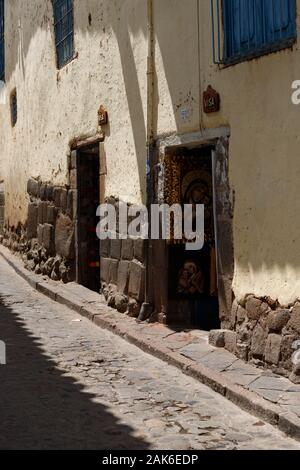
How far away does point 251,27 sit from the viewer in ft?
21.5

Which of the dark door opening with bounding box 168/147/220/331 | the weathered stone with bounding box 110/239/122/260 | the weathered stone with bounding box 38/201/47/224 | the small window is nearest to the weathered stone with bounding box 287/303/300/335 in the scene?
the dark door opening with bounding box 168/147/220/331

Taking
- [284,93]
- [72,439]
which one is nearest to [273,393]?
[72,439]

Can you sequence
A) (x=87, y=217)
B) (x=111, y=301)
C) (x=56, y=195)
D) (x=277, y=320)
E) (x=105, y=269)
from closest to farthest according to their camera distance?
(x=277, y=320), (x=111, y=301), (x=105, y=269), (x=87, y=217), (x=56, y=195)

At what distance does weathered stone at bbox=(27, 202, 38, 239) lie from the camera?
45.2ft

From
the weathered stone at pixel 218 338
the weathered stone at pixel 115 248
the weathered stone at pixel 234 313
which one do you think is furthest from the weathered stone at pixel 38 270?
the weathered stone at pixel 234 313

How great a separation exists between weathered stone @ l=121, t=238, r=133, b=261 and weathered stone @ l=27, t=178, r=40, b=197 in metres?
4.80

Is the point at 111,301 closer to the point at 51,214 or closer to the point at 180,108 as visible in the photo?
the point at 180,108

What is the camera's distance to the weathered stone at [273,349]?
607 centimetres

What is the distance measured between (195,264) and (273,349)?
7.82ft

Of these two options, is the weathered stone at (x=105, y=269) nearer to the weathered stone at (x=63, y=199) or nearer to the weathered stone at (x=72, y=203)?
Answer: the weathered stone at (x=72, y=203)

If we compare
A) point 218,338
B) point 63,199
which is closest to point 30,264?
point 63,199

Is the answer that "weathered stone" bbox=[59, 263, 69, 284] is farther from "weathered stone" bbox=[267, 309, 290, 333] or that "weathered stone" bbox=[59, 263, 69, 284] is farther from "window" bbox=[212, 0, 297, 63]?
"weathered stone" bbox=[267, 309, 290, 333]

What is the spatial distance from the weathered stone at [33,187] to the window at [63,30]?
102 inches

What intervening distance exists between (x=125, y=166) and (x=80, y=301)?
2138 millimetres
